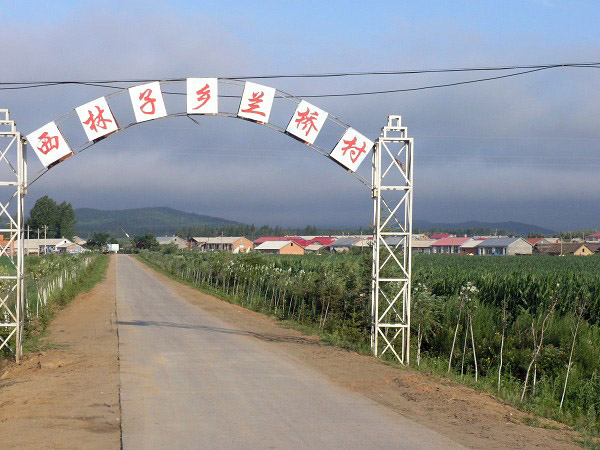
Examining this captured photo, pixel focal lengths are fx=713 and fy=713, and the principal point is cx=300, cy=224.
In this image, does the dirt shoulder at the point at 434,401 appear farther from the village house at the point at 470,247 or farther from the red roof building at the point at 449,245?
the red roof building at the point at 449,245

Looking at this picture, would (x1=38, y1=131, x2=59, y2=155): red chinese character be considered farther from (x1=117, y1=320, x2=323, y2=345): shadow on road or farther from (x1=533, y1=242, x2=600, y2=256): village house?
(x1=533, y1=242, x2=600, y2=256): village house

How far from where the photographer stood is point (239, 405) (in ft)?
31.8

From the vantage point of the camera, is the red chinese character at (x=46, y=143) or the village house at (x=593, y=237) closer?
the red chinese character at (x=46, y=143)

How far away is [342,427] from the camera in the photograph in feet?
27.9

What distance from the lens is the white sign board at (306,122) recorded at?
14.9m

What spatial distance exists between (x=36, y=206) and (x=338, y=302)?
149 meters

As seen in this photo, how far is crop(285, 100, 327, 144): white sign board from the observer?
14859mm

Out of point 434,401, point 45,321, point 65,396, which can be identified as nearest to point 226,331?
point 45,321

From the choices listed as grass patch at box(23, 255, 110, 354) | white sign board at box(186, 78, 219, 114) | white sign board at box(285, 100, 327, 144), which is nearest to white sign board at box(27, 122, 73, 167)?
white sign board at box(186, 78, 219, 114)

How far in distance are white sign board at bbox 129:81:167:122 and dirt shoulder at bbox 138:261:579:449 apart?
5.87 meters

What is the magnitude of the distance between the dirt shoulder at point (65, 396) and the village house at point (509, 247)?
9142 cm

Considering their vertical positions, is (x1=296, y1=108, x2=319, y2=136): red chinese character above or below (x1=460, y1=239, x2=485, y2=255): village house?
above

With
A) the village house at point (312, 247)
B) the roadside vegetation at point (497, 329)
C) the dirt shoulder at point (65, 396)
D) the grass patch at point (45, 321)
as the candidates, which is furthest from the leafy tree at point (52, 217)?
the dirt shoulder at point (65, 396)

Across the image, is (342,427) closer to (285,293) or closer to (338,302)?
(338,302)
